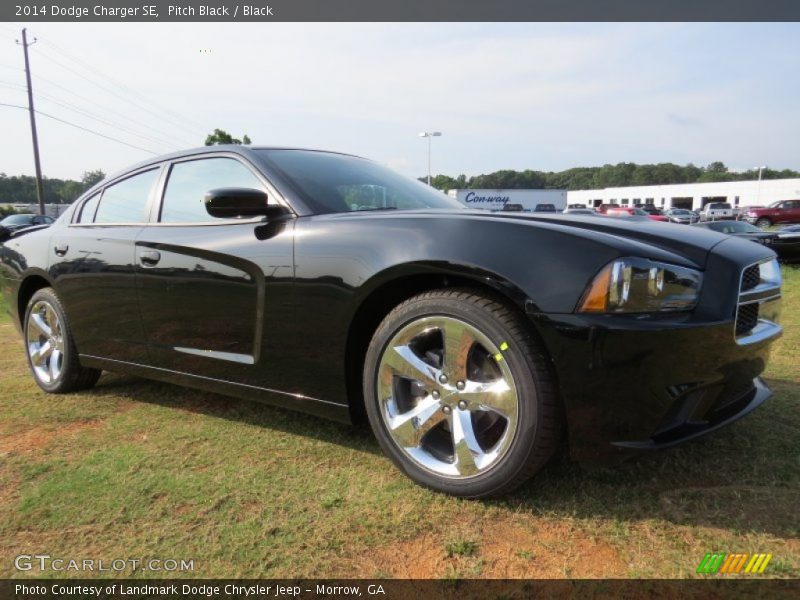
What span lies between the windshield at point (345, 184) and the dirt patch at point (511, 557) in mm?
1483

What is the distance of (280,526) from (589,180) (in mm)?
138139

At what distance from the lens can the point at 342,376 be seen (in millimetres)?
2303

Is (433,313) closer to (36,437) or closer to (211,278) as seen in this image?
(211,278)

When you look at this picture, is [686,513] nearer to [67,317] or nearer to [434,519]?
[434,519]

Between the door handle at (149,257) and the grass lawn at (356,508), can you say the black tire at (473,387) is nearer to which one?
the grass lawn at (356,508)

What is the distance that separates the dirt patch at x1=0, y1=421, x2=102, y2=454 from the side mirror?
149cm

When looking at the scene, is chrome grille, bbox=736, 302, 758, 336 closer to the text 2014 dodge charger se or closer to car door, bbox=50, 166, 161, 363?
the text 2014 dodge charger se

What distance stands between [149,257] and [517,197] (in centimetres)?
4350

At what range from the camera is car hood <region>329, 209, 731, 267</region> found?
1.91 meters

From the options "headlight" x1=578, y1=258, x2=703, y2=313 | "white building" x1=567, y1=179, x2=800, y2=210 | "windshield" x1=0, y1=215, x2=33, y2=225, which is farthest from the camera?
"white building" x1=567, y1=179, x2=800, y2=210

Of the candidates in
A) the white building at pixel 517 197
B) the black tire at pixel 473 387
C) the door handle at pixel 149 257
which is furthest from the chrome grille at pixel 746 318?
the white building at pixel 517 197

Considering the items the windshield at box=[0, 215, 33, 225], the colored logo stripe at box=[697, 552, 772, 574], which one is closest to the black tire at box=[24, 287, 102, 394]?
the colored logo stripe at box=[697, 552, 772, 574]

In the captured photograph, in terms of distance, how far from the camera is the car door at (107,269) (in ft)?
9.94

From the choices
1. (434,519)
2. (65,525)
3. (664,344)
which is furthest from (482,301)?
(65,525)
